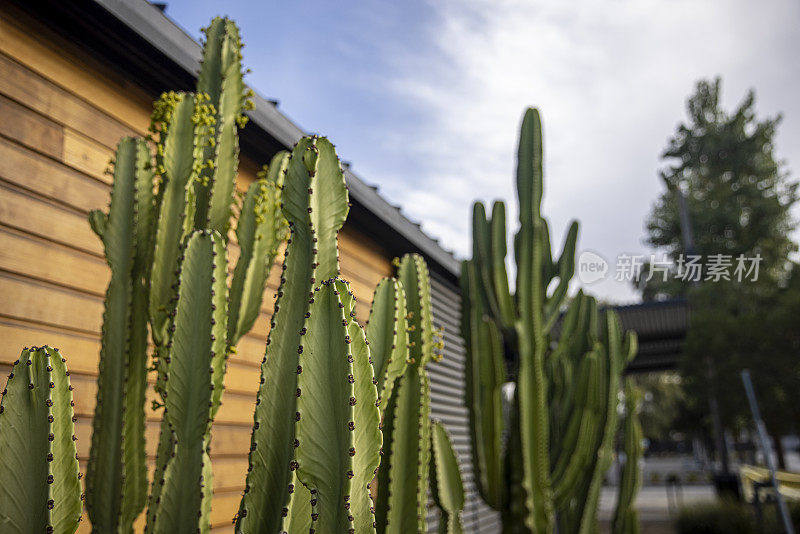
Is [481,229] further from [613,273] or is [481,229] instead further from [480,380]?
[613,273]

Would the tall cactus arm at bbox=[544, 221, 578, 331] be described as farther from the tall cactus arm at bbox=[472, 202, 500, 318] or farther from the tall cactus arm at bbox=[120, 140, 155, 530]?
the tall cactus arm at bbox=[120, 140, 155, 530]

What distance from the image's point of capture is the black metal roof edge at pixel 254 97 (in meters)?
2.57

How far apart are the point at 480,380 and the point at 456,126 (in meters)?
2.39

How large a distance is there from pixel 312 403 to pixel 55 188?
188cm

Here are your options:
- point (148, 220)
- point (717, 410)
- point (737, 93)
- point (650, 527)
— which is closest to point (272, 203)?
point (148, 220)

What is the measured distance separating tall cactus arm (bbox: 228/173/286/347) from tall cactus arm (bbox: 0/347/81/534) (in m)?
0.87

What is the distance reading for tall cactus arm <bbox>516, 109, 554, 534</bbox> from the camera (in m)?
3.56

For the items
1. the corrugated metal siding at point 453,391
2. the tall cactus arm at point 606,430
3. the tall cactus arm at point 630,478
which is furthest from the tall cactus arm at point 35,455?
the tall cactus arm at point 630,478

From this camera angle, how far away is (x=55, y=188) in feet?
8.09

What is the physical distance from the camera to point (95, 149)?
2.68 meters

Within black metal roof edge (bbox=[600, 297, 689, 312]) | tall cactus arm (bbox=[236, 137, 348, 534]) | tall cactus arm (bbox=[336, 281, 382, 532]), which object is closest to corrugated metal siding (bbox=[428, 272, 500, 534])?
black metal roof edge (bbox=[600, 297, 689, 312])

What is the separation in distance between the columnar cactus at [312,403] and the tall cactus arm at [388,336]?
0.32m

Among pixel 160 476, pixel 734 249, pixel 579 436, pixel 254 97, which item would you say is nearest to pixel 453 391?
pixel 579 436

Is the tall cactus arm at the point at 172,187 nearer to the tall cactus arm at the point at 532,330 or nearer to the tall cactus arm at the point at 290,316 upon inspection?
the tall cactus arm at the point at 290,316
